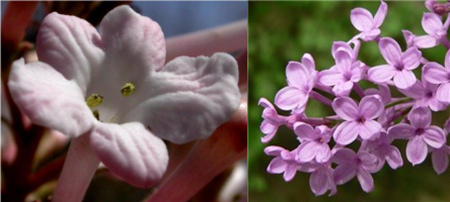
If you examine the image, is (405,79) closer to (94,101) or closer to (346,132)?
(346,132)

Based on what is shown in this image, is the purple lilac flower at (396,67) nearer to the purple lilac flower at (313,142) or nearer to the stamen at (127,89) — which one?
the purple lilac flower at (313,142)

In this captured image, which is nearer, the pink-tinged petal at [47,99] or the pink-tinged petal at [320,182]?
the pink-tinged petal at [47,99]

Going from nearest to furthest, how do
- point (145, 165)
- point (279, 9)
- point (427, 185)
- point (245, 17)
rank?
point (145, 165) → point (245, 17) → point (279, 9) → point (427, 185)

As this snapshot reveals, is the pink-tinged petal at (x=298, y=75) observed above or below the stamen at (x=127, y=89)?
below

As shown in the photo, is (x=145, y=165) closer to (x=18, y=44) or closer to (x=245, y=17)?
(x=18, y=44)

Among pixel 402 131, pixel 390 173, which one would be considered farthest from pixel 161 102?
pixel 390 173

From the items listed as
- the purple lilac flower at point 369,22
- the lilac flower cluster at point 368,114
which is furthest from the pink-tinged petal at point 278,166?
the purple lilac flower at point 369,22

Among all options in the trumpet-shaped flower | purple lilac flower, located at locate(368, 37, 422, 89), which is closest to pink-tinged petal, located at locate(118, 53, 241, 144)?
the trumpet-shaped flower
